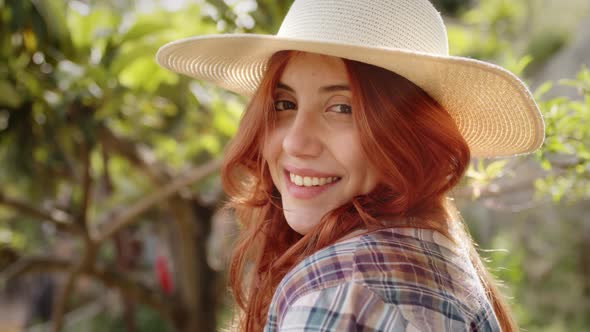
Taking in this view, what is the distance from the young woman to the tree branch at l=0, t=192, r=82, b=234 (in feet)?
7.40

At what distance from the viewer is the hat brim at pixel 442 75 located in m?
1.06

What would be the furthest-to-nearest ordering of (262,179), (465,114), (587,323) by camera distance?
(587,323) → (262,179) → (465,114)

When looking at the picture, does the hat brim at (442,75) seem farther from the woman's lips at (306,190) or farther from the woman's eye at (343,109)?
the woman's lips at (306,190)

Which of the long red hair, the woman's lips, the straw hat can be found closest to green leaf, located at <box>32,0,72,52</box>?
Answer: the straw hat

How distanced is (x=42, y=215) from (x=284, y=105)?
2443 millimetres

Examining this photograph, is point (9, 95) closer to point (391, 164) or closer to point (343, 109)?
point (343, 109)

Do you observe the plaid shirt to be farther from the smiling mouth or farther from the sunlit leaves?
the sunlit leaves

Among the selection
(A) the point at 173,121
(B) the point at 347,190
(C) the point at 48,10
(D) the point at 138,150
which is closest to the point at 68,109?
(C) the point at 48,10

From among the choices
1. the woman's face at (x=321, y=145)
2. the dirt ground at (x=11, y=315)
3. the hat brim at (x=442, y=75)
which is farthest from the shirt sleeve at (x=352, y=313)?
the dirt ground at (x=11, y=315)

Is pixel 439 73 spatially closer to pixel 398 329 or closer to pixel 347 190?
pixel 347 190

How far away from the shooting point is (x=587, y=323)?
20.2 ft

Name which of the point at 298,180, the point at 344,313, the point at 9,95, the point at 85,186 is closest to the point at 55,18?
the point at 9,95

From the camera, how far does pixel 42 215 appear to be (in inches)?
130

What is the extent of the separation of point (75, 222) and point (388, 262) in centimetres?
276
